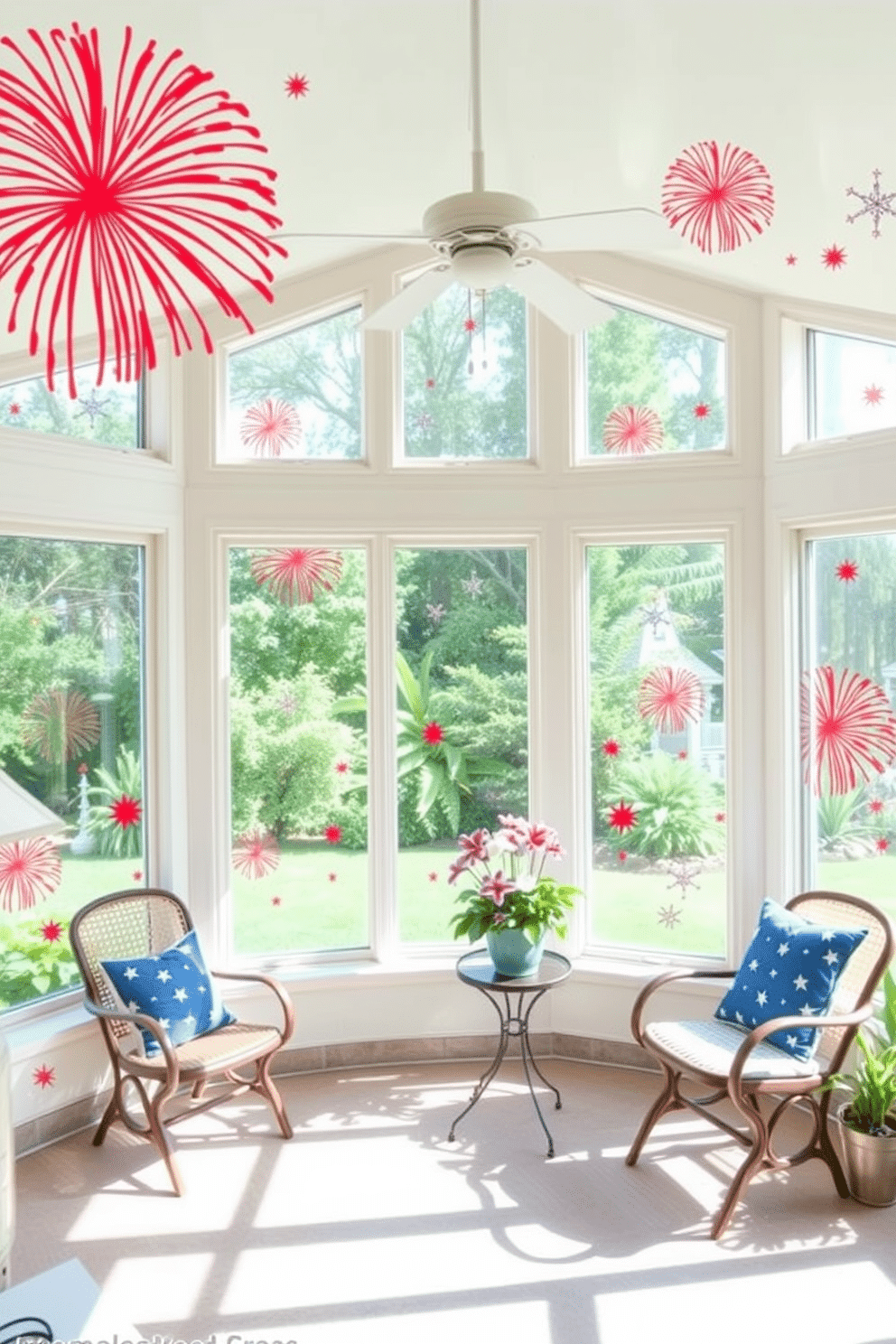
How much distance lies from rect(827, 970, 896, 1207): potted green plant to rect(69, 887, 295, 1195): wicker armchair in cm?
192

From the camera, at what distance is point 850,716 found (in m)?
4.21

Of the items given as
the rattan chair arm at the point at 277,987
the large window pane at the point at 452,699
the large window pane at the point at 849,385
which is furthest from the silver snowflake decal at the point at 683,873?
the large window pane at the point at 849,385

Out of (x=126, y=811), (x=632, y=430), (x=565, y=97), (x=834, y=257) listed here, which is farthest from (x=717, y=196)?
(x=126, y=811)

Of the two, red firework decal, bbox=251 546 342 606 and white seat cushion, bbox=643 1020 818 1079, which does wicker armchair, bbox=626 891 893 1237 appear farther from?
red firework decal, bbox=251 546 342 606

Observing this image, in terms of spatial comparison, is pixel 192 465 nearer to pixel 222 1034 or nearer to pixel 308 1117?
pixel 222 1034

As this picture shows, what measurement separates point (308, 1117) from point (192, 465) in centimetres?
263

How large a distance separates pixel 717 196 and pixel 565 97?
0.71m

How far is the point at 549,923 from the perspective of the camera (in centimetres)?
397

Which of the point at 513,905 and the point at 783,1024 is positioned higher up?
the point at 513,905

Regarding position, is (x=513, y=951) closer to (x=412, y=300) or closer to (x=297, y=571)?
(x=297, y=571)

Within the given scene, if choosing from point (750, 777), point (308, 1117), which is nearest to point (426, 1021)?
point (308, 1117)

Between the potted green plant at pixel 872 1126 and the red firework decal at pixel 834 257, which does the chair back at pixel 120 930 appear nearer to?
the potted green plant at pixel 872 1126

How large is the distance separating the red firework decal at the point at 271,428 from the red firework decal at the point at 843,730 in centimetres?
236

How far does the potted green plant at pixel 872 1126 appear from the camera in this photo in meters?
3.41
